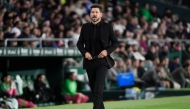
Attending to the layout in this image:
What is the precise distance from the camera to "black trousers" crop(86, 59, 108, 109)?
11.6 m

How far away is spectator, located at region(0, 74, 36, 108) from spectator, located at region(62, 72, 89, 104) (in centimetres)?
215

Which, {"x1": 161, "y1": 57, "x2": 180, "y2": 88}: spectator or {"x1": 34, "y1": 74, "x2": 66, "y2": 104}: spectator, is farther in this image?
{"x1": 161, "y1": 57, "x2": 180, "y2": 88}: spectator

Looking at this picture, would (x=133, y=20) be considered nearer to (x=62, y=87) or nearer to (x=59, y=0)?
(x=59, y=0)

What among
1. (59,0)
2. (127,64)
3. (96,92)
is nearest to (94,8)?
(96,92)

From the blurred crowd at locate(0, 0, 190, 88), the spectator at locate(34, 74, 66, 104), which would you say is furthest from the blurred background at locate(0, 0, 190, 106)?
the spectator at locate(34, 74, 66, 104)

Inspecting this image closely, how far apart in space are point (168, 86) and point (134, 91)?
2.51 metres

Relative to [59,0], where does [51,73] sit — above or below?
below

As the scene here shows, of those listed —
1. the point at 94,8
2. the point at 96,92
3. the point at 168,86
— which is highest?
the point at 94,8

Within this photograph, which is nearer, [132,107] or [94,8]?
[94,8]

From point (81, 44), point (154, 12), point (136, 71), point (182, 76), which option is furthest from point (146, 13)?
point (81, 44)

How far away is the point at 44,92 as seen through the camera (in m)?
19.2

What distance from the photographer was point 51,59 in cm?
2105

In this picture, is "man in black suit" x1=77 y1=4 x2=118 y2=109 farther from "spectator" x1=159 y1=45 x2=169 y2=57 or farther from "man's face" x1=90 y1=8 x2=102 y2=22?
"spectator" x1=159 y1=45 x2=169 y2=57

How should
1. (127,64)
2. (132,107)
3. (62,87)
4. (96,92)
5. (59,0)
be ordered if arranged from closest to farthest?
(96,92), (132,107), (62,87), (127,64), (59,0)
